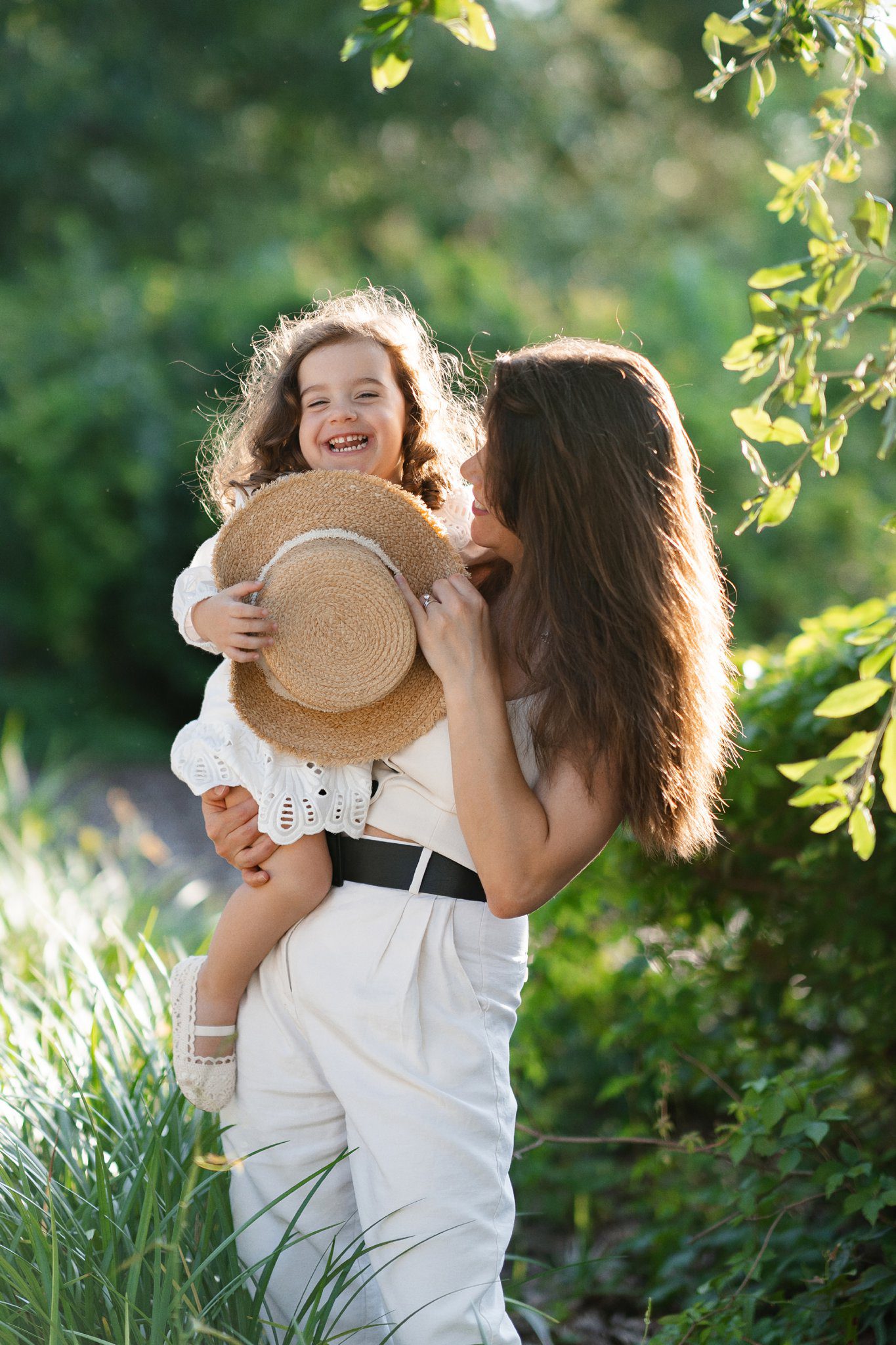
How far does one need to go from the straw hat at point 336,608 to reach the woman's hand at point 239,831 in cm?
13

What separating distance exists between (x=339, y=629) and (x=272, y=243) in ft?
44.0

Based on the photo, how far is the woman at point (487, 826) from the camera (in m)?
1.94

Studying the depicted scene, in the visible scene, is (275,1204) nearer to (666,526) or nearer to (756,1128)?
(756,1128)

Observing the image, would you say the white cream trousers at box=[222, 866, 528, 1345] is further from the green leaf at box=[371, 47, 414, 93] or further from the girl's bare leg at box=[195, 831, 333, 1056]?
the green leaf at box=[371, 47, 414, 93]

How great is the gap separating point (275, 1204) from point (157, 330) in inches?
355

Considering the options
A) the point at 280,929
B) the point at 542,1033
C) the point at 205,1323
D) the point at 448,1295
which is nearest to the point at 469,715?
the point at 280,929

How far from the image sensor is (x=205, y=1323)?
1945mm

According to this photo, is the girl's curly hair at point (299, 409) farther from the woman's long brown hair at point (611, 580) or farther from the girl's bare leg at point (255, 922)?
the girl's bare leg at point (255, 922)

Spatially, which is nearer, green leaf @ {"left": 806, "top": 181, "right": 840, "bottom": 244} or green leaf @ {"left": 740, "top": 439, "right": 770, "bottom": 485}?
green leaf @ {"left": 806, "top": 181, "right": 840, "bottom": 244}

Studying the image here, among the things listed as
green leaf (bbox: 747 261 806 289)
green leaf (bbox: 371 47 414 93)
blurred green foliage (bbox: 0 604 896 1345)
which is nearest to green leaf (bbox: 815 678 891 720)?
green leaf (bbox: 747 261 806 289)

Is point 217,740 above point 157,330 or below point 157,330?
below

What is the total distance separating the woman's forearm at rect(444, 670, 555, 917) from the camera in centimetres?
190

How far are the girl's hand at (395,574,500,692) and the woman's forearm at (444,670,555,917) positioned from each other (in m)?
0.03

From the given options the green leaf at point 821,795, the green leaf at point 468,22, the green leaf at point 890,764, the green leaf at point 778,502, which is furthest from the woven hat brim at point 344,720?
the green leaf at point 468,22
